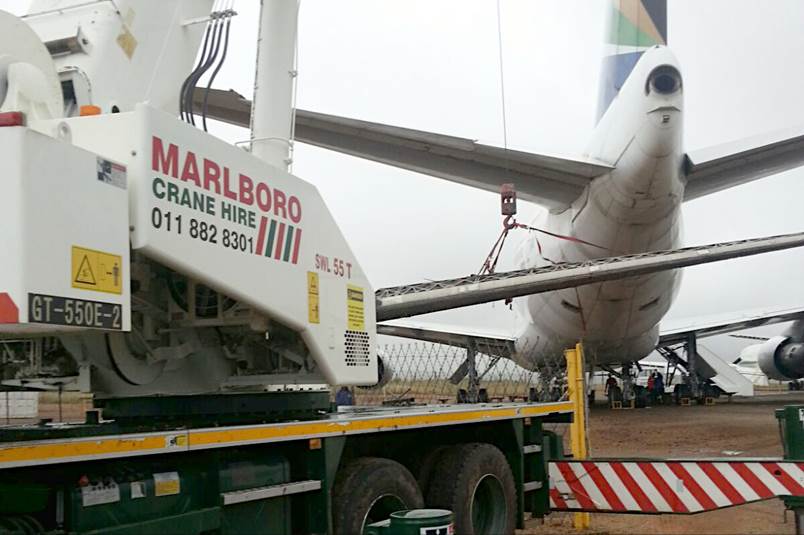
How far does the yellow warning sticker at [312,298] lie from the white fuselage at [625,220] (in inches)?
439

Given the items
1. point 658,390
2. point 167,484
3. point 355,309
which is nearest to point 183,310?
point 167,484

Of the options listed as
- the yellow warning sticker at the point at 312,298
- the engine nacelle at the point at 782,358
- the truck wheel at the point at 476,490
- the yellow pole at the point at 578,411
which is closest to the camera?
the yellow warning sticker at the point at 312,298

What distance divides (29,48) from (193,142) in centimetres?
105


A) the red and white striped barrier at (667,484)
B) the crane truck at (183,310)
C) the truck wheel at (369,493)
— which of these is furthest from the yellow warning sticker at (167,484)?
the red and white striped barrier at (667,484)

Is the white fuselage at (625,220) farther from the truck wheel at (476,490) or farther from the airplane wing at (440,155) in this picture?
the truck wheel at (476,490)

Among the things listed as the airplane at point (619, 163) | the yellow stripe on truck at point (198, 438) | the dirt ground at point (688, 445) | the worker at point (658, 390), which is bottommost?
the dirt ground at point (688, 445)

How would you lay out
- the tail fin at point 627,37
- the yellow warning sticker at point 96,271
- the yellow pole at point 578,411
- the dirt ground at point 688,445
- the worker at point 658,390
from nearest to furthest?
1. the yellow warning sticker at point 96,271
2. the dirt ground at point 688,445
3. the yellow pole at point 578,411
4. the tail fin at point 627,37
5. the worker at point 658,390

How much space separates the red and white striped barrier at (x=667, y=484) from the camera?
7102 mm

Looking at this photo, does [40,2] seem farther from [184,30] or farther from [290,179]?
[290,179]

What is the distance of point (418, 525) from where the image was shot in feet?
15.2

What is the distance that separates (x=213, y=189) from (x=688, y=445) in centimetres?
1364

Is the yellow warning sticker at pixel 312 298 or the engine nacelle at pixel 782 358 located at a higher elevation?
the yellow warning sticker at pixel 312 298

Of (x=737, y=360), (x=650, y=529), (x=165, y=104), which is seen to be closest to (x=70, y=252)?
(x=165, y=104)

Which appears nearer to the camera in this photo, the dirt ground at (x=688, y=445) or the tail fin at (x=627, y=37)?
the dirt ground at (x=688, y=445)
